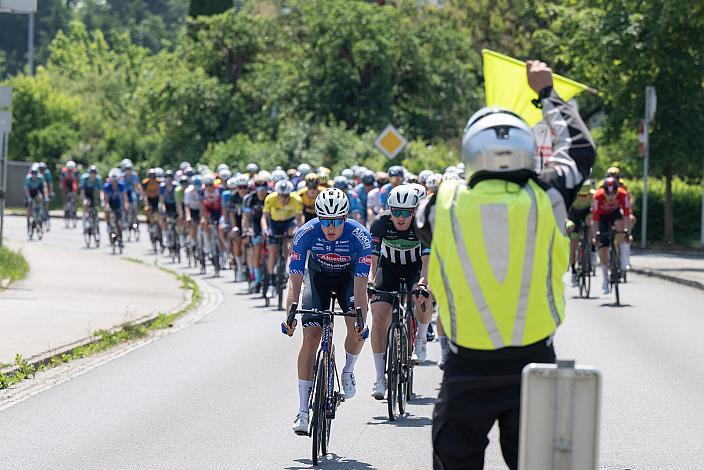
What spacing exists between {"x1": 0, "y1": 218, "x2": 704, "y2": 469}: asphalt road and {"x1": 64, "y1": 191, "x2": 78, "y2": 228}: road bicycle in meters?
25.6

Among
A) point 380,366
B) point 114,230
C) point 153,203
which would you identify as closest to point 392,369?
point 380,366

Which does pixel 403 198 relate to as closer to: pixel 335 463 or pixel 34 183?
pixel 335 463

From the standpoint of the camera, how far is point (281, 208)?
67.7 ft

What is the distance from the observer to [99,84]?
6975cm

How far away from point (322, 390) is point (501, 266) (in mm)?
4168

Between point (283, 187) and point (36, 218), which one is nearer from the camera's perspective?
point (283, 187)

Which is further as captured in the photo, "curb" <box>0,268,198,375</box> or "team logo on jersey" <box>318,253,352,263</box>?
"curb" <box>0,268,198,375</box>

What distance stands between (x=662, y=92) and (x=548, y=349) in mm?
33986

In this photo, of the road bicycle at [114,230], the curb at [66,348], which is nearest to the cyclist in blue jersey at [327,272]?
the curb at [66,348]

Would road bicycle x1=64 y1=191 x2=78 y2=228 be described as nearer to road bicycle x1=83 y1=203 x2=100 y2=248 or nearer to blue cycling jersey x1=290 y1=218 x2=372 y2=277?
road bicycle x1=83 y1=203 x2=100 y2=248

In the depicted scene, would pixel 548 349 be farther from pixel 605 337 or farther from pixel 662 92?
pixel 662 92

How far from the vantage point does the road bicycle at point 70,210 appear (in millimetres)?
42719

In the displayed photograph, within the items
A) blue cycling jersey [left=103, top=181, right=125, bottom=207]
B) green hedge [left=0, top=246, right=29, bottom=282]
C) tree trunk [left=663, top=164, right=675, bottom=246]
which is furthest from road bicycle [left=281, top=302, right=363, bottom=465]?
tree trunk [left=663, top=164, right=675, bottom=246]

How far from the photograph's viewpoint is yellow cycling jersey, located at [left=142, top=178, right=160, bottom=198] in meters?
33.1
